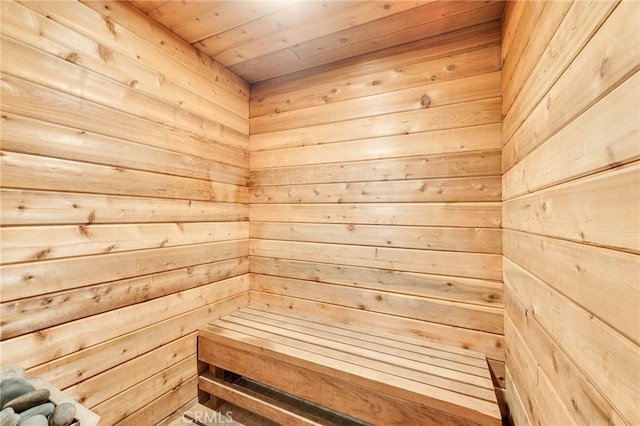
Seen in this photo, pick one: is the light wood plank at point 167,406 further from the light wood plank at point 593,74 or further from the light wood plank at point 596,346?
the light wood plank at point 593,74

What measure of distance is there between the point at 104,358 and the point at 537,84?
91.9 inches

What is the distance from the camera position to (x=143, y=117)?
1.59 metres

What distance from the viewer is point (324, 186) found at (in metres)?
2.08

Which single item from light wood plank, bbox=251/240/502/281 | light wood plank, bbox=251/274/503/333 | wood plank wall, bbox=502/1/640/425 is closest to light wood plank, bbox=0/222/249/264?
light wood plank, bbox=251/240/502/281

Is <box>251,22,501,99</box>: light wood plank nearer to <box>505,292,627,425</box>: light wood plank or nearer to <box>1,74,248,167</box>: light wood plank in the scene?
<box>1,74,248,167</box>: light wood plank

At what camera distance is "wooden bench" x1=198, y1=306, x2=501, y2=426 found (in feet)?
4.12

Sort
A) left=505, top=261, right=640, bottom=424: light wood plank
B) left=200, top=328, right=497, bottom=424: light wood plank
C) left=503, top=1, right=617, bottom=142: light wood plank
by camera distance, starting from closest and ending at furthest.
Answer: left=505, top=261, right=640, bottom=424: light wood plank
left=503, top=1, right=617, bottom=142: light wood plank
left=200, top=328, right=497, bottom=424: light wood plank

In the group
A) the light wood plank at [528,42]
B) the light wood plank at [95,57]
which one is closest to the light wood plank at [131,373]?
the light wood plank at [95,57]

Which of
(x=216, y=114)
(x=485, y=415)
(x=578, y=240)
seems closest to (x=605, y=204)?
(x=578, y=240)

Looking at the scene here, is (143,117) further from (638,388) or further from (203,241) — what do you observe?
(638,388)

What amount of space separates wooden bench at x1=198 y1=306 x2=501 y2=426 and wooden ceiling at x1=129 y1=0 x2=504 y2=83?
1.98 metres

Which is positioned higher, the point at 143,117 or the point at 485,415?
the point at 143,117

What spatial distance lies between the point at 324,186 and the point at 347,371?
4.10 feet

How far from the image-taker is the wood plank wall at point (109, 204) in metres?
1.14
